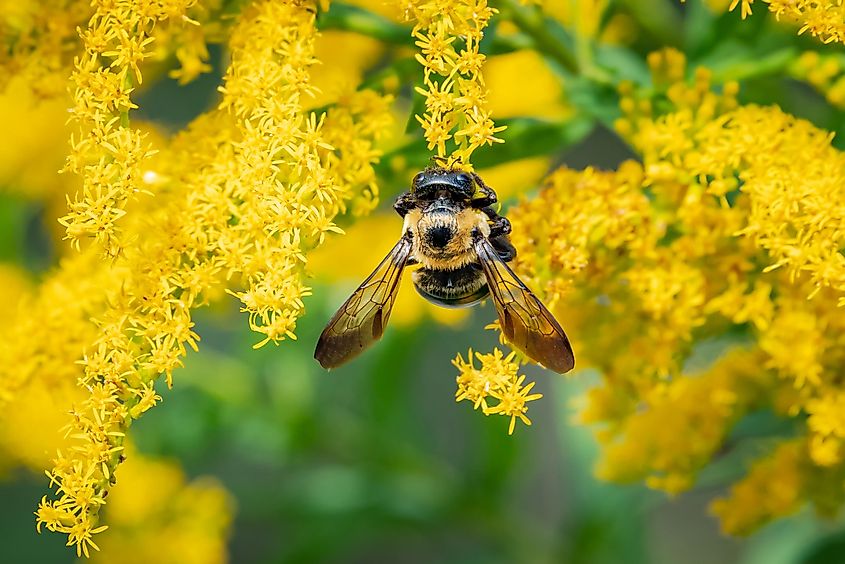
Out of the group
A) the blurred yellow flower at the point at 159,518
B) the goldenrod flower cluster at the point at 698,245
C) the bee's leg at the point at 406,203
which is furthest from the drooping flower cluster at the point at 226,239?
the blurred yellow flower at the point at 159,518

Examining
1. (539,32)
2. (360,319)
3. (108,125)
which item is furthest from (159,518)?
(539,32)

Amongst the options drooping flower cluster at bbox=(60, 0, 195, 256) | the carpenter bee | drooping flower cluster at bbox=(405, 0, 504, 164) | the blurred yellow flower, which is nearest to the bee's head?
the carpenter bee

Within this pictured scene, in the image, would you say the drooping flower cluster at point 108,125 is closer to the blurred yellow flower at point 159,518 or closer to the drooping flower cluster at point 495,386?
the drooping flower cluster at point 495,386

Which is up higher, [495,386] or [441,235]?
[441,235]

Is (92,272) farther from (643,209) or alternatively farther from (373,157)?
(643,209)

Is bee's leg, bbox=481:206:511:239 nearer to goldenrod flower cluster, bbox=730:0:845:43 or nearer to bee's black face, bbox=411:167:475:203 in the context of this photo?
bee's black face, bbox=411:167:475:203

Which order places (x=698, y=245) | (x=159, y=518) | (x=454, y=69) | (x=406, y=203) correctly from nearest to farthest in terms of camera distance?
(x=454, y=69)
(x=698, y=245)
(x=406, y=203)
(x=159, y=518)

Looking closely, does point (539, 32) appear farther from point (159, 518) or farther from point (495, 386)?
point (159, 518)
